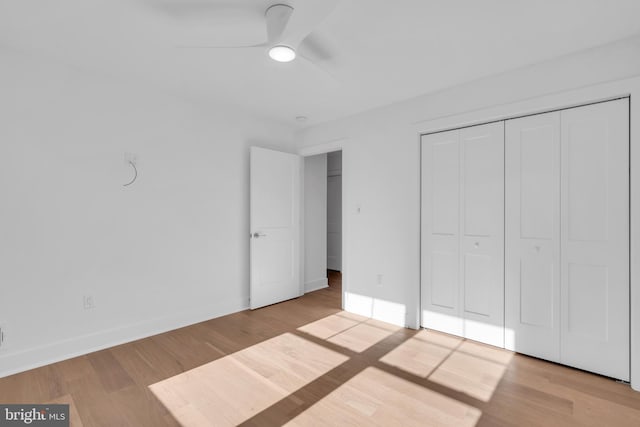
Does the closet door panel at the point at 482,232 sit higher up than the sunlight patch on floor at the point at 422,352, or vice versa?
the closet door panel at the point at 482,232

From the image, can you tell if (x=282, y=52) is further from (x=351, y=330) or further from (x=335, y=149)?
(x=351, y=330)

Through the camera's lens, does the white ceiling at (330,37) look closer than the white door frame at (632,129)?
Yes

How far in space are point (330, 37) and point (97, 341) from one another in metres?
3.31

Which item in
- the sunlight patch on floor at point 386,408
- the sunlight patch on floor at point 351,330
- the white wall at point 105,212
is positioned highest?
the white wall at point 105,212

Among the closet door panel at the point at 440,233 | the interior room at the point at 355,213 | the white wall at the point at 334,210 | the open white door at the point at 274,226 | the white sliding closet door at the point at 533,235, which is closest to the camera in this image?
the interior room at the point at 355,213

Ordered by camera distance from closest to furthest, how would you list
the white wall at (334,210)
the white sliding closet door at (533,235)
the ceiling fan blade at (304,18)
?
the ceiling fan blade at (304,18) → the white sliding closet door at (533,235) → the white wall at (334,210)

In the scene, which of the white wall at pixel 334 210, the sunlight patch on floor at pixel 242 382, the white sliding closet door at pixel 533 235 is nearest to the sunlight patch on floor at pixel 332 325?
the sunlight patch on floor at pixel 242 382

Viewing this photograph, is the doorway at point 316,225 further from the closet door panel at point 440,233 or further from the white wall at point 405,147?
the closet door panel at point 440,233

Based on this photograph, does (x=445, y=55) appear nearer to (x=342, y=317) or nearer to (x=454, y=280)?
(x=454, y=280)

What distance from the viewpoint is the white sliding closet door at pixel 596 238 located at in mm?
2295

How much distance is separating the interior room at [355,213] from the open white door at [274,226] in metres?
0.33

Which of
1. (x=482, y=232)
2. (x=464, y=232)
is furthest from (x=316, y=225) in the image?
(x=482, y=232)

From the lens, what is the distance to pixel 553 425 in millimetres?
1824

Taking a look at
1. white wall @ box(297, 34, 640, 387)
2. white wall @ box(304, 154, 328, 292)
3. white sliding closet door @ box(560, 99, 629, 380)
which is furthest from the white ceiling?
white wall @ box(304, 154, 328, 292)
